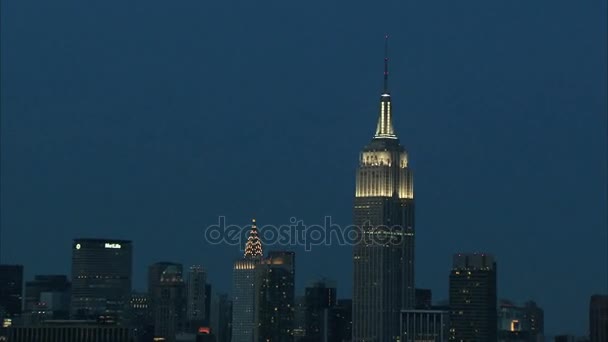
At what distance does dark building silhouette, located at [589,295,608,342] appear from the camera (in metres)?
171

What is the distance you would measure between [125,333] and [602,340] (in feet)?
158

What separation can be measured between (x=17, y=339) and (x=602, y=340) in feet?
193

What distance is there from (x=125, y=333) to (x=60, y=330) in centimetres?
688

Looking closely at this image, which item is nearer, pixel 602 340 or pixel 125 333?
pixel 602 340

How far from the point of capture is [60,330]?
585 ft

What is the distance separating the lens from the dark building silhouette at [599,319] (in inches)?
6737

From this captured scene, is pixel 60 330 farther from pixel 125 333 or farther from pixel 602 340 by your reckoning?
pixel 602 340

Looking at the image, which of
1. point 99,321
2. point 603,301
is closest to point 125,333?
point 99,321

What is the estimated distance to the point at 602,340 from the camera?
167125mm

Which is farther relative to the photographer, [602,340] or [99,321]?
[99,321]

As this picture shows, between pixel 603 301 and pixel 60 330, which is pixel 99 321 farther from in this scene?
pixel 603 301

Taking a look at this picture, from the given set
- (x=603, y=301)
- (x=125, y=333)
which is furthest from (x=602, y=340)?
(x=125, y=333)

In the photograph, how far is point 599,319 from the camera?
17462cm

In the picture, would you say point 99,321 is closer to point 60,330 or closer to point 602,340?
point 60,330
